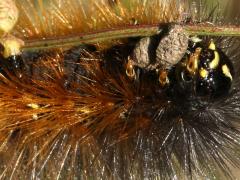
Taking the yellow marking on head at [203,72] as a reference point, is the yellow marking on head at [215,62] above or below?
above

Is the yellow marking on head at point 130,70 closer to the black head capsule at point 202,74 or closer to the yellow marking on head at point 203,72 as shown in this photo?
the black head capsule at point 202,74

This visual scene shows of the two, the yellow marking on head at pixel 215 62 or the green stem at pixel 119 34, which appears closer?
the green stem at pixel 119 34

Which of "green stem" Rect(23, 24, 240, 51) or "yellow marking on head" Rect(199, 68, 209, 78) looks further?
"yellow marking on head" Rect(199, 68, 209, 78)

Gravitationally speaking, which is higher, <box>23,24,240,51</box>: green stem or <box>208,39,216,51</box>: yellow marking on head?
<box>208,39,216,51</box>: yellow marking on head

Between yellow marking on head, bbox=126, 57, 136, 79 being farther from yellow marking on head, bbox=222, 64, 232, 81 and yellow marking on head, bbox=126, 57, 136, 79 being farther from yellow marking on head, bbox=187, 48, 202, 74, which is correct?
yellow marking on head, bbox=222, 64, 232, 81

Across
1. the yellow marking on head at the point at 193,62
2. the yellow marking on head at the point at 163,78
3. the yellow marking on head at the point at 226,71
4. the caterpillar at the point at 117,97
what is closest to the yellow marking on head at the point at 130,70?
the caterpillar at the point at 117,97

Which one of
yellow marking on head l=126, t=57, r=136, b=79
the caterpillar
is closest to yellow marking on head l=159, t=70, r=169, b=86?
the caterpillar

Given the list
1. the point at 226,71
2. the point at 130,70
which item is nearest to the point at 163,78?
the point at 130,70

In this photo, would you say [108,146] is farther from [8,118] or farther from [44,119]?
[8,118]

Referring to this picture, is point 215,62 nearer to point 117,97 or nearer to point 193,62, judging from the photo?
point 193,62
